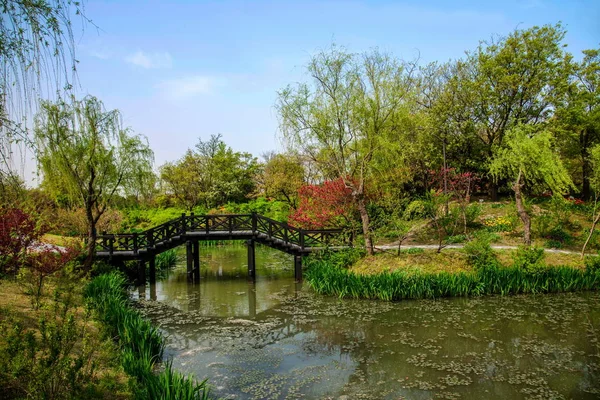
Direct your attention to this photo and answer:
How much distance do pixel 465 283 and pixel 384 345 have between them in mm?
5615

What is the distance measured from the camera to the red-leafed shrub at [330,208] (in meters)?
20.9

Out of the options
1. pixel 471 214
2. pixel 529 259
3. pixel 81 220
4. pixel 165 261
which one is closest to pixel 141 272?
pixel 165 261

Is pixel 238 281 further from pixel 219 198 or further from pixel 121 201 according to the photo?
pixel 219 198

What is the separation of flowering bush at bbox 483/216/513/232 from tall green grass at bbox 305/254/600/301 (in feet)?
20.8

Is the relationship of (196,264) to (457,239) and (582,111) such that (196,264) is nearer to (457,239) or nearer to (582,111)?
(457,239)

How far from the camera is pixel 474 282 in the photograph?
1473 cm


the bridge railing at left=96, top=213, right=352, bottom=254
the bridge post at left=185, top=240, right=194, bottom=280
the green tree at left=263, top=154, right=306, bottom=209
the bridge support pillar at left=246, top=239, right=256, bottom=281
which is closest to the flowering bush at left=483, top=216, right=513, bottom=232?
the bridge railing at left=96, top=213, right=352, bottom=254

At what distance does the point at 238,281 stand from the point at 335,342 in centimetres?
976

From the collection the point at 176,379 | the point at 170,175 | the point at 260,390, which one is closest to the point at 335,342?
the point at 260,390

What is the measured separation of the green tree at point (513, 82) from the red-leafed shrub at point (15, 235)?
22131 millimetres

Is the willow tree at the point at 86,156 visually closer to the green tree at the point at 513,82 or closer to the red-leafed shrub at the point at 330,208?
the red-leafed shrub at the point at 330,208

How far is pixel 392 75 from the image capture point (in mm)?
17734

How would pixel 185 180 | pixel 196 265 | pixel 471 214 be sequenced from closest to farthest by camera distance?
pixel 196 265, pixel 471 214, pixel 185 180

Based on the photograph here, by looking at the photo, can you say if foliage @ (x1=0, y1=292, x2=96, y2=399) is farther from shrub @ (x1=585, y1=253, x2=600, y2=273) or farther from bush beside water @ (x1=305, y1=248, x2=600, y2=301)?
shrub @ (x1=585, y1=253, x2=600, y2=273)
